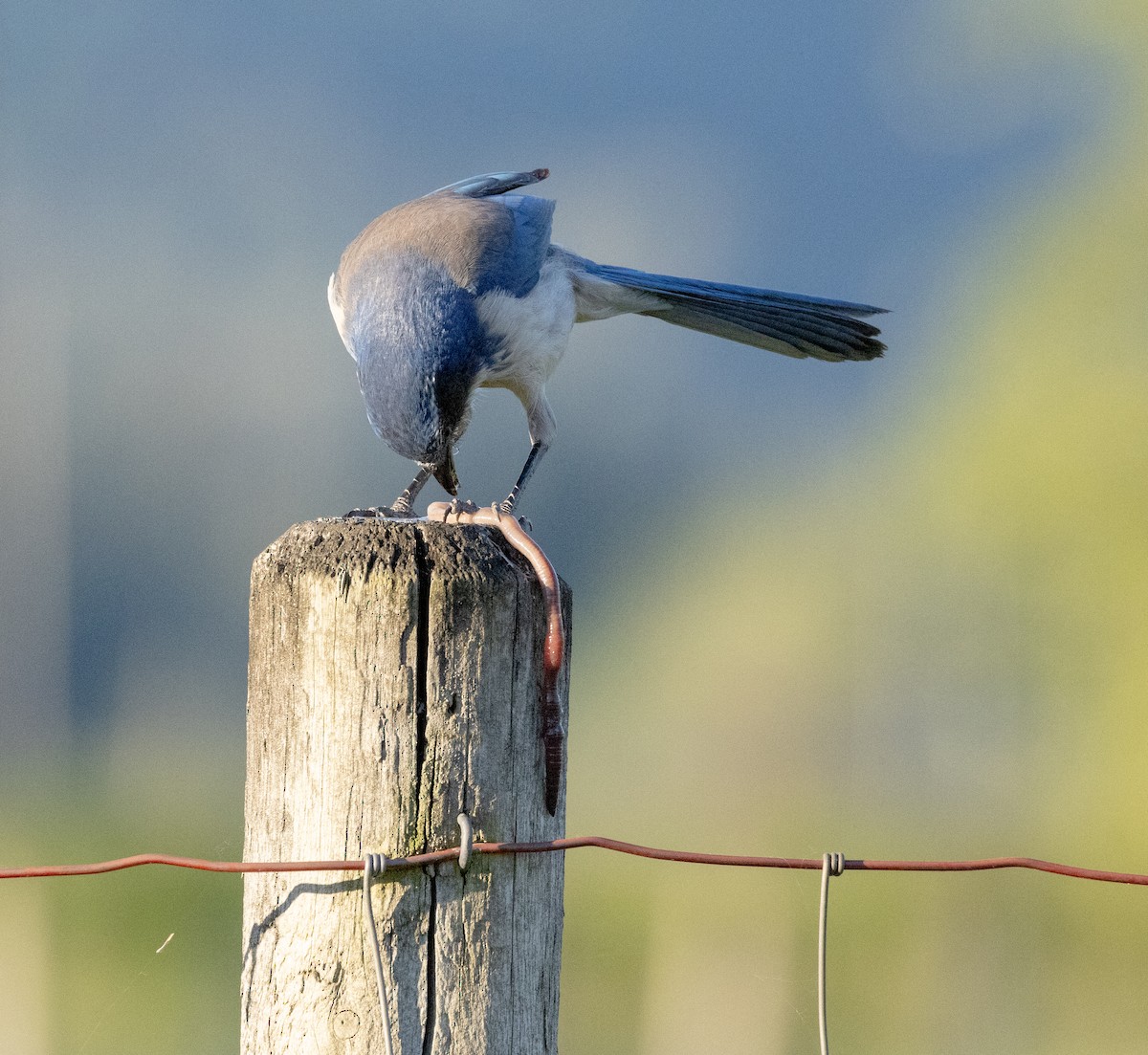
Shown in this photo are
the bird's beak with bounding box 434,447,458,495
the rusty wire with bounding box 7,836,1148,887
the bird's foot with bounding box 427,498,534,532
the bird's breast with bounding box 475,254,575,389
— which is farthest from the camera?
the bird's breast with bounding box 475,254,575,389

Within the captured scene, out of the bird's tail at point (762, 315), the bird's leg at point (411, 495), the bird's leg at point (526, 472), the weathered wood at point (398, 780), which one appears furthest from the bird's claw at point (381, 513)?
the bird's tail at point (762, 315)

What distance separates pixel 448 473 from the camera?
249 cm

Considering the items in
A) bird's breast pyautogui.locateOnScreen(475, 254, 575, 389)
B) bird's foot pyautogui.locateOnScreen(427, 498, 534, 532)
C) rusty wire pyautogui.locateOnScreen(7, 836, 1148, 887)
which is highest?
bird's breast pyautogui.locateOnScreen(475, 254, 575, 389)

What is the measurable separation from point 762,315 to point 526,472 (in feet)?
2.23

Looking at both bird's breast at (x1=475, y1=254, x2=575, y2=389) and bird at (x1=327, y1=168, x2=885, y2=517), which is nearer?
bird at (x1=327, y1=168, x2=885, y2=517)

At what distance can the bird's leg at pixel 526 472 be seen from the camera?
2.60 m

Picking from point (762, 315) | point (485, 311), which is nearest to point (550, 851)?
point (485, 311)

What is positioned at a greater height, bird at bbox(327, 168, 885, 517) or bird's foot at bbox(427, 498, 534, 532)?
bird at bbox(327, 168, 885, 517)

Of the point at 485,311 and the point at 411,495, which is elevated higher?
the point at 485,311

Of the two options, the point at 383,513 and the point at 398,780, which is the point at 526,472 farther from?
the point at 398,780

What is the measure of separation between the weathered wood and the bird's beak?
1.31 meters

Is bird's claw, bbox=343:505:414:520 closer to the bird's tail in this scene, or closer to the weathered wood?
A: the weathered wood

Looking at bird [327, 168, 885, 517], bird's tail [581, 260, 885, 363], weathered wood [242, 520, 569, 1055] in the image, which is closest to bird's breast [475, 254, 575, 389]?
bird [327, 168, 885, 517]

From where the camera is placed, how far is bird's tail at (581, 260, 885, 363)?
288 centimetres
